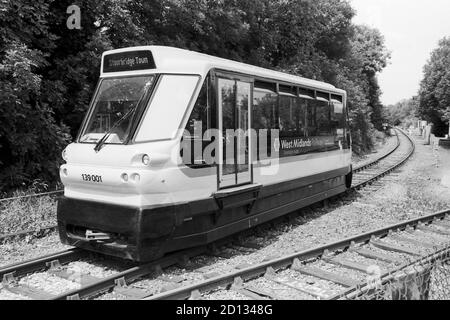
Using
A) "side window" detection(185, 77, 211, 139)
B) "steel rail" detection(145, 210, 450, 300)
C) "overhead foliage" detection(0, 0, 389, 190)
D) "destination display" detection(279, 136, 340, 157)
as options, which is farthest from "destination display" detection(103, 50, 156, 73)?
"destination display" detection(279, 136, 340, 157)

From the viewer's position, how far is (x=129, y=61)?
263 inches

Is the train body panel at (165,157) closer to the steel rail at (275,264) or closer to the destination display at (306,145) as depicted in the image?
the destination display at (306,145)

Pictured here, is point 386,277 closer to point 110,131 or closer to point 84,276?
point 84,276

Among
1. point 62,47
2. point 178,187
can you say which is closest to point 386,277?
point 178,187

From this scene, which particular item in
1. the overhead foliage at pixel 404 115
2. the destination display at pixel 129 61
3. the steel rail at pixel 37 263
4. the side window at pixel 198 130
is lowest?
the steel rail at pixel 37 263

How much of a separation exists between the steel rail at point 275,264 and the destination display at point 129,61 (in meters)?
3.17

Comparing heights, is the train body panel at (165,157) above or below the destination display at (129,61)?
below

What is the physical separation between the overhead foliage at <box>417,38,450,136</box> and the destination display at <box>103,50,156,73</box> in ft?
120

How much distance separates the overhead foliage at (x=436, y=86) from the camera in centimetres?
3798

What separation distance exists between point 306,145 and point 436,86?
36870 mm

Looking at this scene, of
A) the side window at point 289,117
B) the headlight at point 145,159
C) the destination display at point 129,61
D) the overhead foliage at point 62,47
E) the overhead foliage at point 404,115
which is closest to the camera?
the headlight at point 145,159

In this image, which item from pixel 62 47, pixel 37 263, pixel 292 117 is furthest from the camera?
pixel 62 47

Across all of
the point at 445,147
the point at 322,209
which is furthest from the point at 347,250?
the point at 445,147

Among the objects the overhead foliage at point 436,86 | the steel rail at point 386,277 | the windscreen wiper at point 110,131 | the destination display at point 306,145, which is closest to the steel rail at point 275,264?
the steel rail at point 386,277
